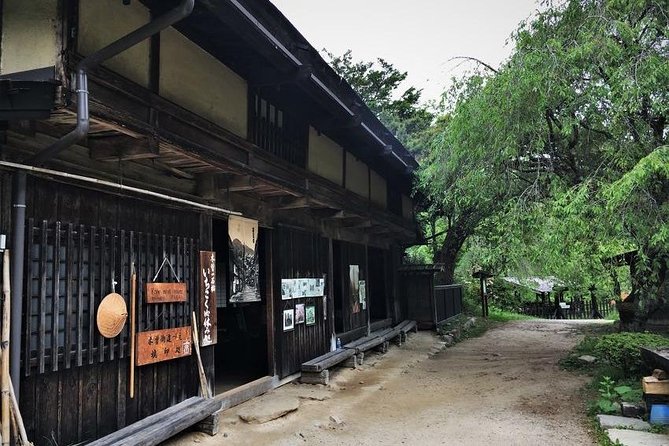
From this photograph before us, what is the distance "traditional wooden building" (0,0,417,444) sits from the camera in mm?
4602

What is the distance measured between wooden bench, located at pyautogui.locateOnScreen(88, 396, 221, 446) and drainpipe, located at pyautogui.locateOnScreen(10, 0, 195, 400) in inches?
49.7

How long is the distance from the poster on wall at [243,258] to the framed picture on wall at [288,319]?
110 centimetres

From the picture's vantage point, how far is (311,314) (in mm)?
11086

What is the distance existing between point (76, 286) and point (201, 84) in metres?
3.11

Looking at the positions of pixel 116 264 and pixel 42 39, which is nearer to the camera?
pixel 42 39

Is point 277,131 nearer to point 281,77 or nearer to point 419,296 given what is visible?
point 281,77

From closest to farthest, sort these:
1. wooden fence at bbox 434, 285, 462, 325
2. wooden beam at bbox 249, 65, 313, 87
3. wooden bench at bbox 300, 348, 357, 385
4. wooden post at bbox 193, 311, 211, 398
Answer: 1. wooden post at bbox 193, 311, 211, 398
2. wooden beam at bbox 249, 65, 313, 87
3. wooden bench at bbox 300, 348, 357, 385
4. wooden fence at bbox 434, 285, 462, 325

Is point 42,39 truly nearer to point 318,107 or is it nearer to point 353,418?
point 318,107

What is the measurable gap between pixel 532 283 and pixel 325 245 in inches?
816

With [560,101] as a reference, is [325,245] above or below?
below

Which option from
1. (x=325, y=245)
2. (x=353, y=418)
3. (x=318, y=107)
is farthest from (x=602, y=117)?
(x=353, y=418)

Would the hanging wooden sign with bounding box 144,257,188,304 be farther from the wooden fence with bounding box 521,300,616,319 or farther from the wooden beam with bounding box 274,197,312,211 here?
the wooden fence with bounding box 521,300,616,319

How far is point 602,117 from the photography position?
9578mm

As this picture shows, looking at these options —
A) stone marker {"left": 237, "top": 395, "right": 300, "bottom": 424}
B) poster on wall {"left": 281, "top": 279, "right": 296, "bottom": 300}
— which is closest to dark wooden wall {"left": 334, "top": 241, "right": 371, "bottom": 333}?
poster on wall {"left": 281, "top": 279, "right": 296, "bottom": 300}
